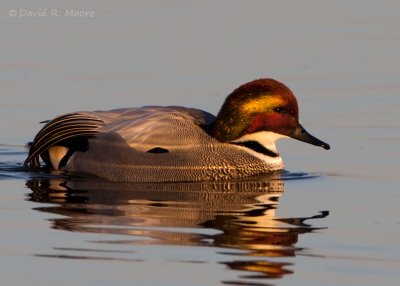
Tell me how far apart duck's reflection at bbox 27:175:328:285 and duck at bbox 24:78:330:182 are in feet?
0.67

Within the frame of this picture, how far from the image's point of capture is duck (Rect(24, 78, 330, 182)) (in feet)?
49.8

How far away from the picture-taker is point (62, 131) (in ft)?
52.1

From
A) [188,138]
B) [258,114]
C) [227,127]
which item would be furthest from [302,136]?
[188,138]

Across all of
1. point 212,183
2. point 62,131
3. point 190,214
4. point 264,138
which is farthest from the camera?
point 62,131

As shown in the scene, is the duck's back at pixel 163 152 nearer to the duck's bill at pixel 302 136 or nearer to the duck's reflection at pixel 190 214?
the duck's reflection at pixel 190 214

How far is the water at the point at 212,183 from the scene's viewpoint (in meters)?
11.3

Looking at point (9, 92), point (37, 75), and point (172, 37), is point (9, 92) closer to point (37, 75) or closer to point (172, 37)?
point (37, 75)

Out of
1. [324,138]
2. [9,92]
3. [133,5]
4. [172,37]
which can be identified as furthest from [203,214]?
[133,5]

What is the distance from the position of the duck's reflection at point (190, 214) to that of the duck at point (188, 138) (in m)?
0.20

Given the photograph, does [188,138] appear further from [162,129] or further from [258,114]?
[258,114]

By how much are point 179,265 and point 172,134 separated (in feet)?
13.6

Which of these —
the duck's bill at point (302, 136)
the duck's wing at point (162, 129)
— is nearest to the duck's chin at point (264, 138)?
Result: the duck's bill at point (302, 136)

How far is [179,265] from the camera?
11.2m

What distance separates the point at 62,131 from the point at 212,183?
180cm
